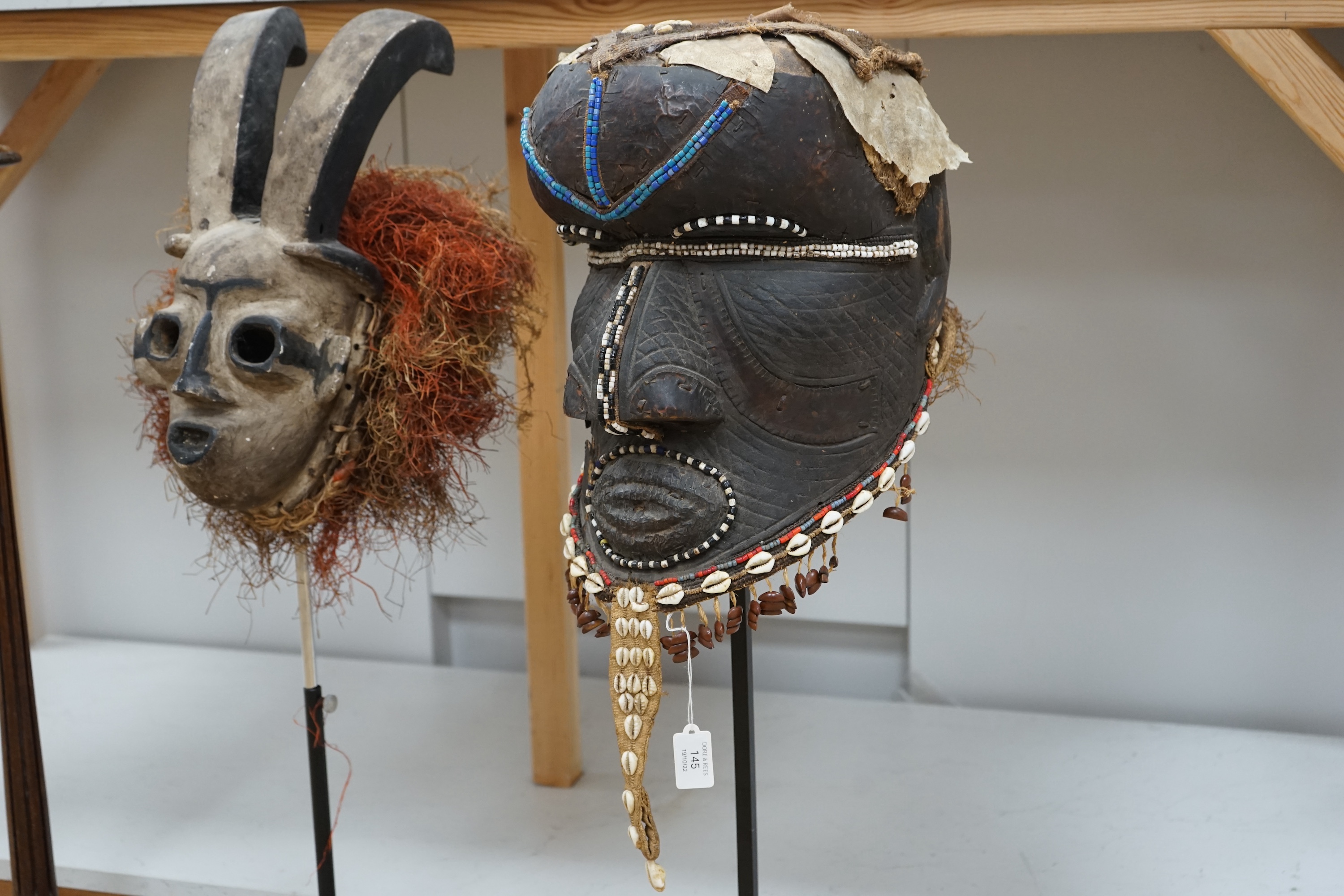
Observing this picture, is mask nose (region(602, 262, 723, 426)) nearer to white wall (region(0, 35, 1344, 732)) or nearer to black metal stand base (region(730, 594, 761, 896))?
black metal stand base (region(730, 594, 761, 896))

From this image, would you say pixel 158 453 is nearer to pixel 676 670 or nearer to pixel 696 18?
pixel 696 18

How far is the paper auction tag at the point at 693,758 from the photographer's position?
1272 mm

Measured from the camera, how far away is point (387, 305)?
155cm

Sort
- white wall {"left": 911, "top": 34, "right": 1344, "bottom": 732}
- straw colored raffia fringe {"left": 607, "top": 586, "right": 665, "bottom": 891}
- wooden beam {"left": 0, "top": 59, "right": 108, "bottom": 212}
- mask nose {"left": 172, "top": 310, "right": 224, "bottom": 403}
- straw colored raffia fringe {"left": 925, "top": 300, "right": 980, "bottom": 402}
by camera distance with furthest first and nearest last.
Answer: wooden beam {"left": 0, "top": 59, "right": 108, "bottom": 212}
white wall {"left": 911, "top": 34, "right": 1344, "bottom": 732}
mask nose {"left": 172, "top": 310, "right": 224, "bottom": 403}
straw colored raffia fringe {"left": 925, "top": 300, "right": 980, "bottom": 402}
straw colored raffia fringe {"left": 607, "top": 586, "right": 665, "bottom": 891}

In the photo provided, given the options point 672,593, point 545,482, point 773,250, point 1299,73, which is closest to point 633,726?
point 672,593

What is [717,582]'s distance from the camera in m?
1.19

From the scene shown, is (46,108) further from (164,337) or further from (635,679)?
(635,679)

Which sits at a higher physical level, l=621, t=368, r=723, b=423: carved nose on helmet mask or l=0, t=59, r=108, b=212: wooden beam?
l=0, t=59, r=108, b=212: wooden beam

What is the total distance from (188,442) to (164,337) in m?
0.14

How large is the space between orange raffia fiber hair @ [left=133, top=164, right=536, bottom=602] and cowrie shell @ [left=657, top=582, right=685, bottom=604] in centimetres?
46

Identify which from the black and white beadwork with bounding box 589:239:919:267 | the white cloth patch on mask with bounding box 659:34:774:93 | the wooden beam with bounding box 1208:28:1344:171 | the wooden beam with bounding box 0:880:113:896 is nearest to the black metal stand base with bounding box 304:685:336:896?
the wooden beam with bounding box 0:880:113:896

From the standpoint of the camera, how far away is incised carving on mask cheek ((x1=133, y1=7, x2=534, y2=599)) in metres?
1.46

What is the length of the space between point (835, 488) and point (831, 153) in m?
0.32

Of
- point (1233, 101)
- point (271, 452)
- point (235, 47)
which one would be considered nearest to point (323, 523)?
point (271, 452)
